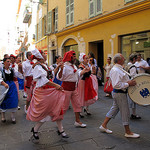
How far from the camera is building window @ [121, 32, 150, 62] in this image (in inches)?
351

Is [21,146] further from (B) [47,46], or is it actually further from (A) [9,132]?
(B) [47,46]

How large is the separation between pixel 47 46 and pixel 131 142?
1661 centimetres

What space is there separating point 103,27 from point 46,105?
8698 millimetres

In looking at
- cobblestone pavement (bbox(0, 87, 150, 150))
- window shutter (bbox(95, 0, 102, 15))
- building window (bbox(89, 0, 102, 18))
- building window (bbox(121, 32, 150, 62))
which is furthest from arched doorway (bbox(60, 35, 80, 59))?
cobblestone pavement (bbox(0, 87, 150, 150))

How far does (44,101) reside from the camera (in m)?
3.46

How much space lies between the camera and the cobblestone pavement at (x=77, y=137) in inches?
132

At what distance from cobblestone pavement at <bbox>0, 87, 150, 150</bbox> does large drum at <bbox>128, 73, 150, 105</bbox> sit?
790mm

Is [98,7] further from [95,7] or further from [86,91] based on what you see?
[86,91]

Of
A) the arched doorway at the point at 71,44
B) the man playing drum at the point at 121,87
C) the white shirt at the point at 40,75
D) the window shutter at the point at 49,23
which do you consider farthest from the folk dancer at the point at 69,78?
the window shutter at the point at 49,23

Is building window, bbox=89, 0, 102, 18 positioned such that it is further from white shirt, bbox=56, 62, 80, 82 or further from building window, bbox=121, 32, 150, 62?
white shirt, bbox=56, 62, 80, 82

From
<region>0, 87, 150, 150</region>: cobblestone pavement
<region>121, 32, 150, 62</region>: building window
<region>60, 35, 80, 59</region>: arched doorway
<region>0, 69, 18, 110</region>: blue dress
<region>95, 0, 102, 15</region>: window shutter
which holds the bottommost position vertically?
<region>0, 87, 150, 150</region>: cobblestone pavement

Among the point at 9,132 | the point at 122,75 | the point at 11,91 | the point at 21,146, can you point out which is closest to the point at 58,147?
the point at 21,146

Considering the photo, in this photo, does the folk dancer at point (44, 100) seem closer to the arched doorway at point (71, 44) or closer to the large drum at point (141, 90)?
the large drum at point (141, 90)

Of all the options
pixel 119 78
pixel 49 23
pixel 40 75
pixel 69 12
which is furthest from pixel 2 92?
pixel 49 23
